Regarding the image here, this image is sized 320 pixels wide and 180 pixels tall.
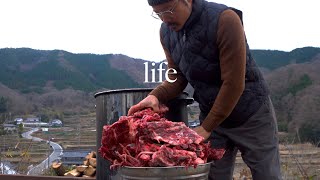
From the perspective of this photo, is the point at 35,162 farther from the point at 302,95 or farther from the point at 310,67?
the point at 310,67

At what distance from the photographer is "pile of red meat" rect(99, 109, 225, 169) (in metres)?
1.94

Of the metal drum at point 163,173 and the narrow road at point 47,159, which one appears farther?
the narrow road at point 47,159

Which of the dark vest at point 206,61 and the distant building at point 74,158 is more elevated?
the dark vest at point 206,61

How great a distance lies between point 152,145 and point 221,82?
40.0 inches

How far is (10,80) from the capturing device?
17.0 meters

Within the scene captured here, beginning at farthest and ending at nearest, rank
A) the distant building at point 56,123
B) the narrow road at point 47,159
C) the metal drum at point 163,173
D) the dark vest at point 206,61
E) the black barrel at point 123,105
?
the distant building at point 56,123
the narrow road at point 47,159
the black barrel at point 123,105
the dark vest at point 206,61
the metal drum at point 163,173

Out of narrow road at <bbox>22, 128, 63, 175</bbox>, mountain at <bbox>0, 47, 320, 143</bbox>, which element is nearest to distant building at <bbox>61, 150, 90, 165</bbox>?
narrow road at <bbox>22, 128, 63, 175</bbox>

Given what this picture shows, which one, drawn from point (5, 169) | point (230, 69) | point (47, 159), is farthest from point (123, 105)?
point (47, 159)

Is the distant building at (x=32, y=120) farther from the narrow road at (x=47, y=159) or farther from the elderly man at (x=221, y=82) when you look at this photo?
the elderly man at (x=221, y=82)

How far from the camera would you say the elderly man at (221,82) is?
8.68 feet

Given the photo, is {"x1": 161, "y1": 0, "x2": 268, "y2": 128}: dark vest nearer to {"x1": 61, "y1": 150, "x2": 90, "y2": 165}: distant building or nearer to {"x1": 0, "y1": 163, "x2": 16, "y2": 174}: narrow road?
{"x1": 61, "y1": 150, "x2": 90, "y2": 165}: distant building

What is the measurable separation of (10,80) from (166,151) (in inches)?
634

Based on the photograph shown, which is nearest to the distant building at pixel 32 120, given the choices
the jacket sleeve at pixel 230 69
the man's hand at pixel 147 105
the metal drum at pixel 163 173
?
the man's hand at pixel 147 105

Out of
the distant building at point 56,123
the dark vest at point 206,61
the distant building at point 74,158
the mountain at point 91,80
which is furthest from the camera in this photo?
the distant building at point 56,123
